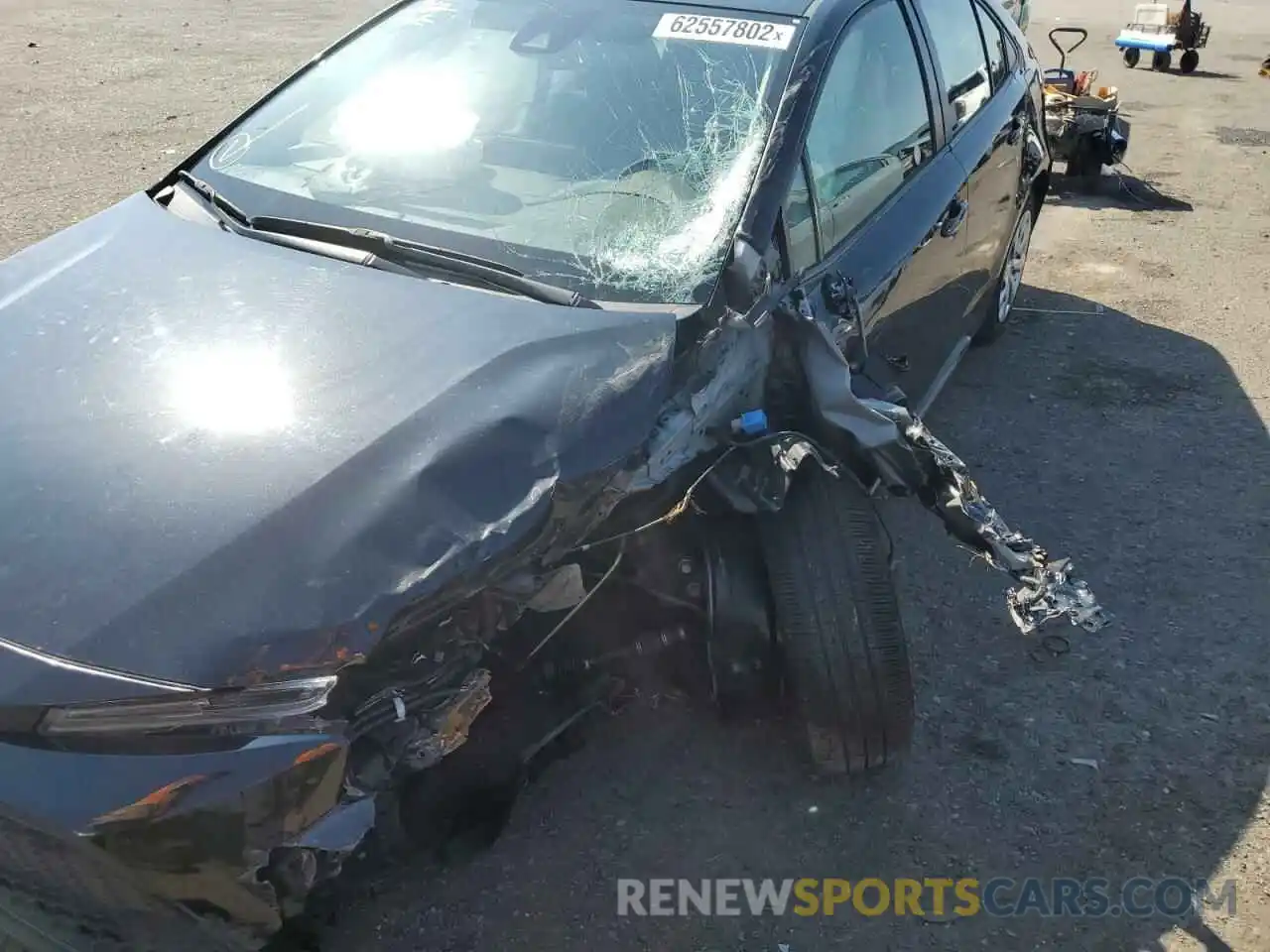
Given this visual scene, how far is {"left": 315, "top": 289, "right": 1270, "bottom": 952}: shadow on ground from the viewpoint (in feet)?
8.14

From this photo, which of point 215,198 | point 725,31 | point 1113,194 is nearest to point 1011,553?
point 725,31

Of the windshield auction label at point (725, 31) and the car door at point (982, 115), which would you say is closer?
the windshield auction label at point (725, 31)

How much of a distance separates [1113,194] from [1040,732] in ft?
19.3

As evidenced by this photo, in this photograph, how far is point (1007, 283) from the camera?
17.3ft

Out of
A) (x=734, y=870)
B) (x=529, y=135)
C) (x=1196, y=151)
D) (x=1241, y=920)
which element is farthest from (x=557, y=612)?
(x=1196, y=151)

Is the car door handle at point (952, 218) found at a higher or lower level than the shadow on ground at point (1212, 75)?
higher

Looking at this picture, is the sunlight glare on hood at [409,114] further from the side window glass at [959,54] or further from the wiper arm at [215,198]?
the side window glass at [959,54]

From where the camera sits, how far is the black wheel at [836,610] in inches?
102

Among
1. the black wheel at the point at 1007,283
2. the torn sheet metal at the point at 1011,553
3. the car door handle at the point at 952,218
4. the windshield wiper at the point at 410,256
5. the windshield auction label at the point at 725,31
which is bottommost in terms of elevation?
the black wheel at the point at 1007,283

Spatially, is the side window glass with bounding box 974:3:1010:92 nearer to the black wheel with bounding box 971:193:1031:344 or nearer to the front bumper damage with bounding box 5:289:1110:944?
the black wheel with bounding box 971:193:1031:344

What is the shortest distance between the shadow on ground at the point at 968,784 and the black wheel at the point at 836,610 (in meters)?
0.31

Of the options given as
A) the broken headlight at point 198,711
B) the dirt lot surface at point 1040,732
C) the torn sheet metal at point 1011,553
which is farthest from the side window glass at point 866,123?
the broken headlight at point 198,711

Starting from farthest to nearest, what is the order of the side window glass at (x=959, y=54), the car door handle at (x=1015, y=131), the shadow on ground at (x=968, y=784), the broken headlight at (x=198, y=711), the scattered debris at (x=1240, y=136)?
the scattered debris at (x=1240, y=136), the car door handle at (x=1015, y=131), the side window glass at (x=959, y=54), the shadow on ground at (x=968, y=784), the broken headlight at (x=198, y=711)

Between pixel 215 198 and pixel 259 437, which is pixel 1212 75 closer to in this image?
pixel 215 198
